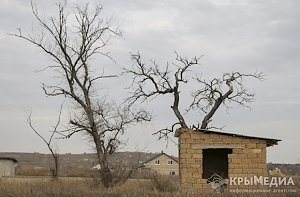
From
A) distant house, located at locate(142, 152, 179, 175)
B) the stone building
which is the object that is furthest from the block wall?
distant house, located at locate(142, 152, 179, 175)

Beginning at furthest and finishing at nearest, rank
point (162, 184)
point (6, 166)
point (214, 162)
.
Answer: point (6, 166) < point (214, 162) < point (162, 184)

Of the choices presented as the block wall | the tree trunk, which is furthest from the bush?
the tree trunk

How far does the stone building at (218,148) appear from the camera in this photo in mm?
18828

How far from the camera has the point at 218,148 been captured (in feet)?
62.3

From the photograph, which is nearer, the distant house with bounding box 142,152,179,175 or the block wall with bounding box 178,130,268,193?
the block wall with bounding box 178,130,268,193

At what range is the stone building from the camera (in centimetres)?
1883

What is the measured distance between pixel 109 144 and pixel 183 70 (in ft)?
22.2

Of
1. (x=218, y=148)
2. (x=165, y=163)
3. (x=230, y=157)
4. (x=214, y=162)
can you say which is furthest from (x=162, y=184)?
(x=165, y=163)

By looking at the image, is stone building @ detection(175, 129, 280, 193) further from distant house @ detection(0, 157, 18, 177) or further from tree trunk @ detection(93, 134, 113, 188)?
distant house @ detection(0, 157, 18, 177)

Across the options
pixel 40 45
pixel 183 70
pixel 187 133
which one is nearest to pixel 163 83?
pixel 183 70

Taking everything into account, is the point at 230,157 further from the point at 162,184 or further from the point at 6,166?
the point at 6,166

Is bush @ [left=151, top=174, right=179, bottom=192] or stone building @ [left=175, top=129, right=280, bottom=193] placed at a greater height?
stone building @ [left=175, top=129, right=280, bottom=193]

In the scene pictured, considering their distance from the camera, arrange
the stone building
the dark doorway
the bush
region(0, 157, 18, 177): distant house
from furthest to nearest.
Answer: region(0, 157, 18, 177): distant house → the dark doorway → the bush → the stone building

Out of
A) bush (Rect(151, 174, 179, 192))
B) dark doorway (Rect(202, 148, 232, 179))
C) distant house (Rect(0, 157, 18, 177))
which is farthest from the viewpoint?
distant house (Rect(0, 157, 18, 177))
